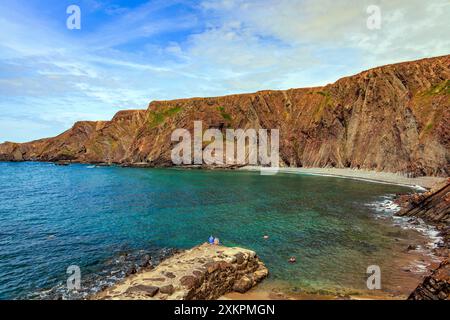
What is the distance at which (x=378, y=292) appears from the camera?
20.8 m

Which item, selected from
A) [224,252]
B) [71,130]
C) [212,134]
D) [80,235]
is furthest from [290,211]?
[71,130]

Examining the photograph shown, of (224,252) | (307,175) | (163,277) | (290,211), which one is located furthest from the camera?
(307,175)

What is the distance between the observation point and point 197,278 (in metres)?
18.2

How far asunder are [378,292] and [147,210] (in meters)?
33.6

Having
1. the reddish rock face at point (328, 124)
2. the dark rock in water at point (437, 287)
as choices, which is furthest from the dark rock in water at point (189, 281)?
the reddish rock face at point (328, 124)

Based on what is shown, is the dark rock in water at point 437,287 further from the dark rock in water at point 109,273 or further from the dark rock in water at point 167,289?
the dark rock in water at point 109,273

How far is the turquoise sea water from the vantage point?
2456 cm

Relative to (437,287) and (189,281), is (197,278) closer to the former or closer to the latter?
(189,281)

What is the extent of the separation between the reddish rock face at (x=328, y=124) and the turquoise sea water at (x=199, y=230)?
22.4 metres

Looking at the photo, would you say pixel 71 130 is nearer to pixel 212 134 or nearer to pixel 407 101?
pixel 212 134
